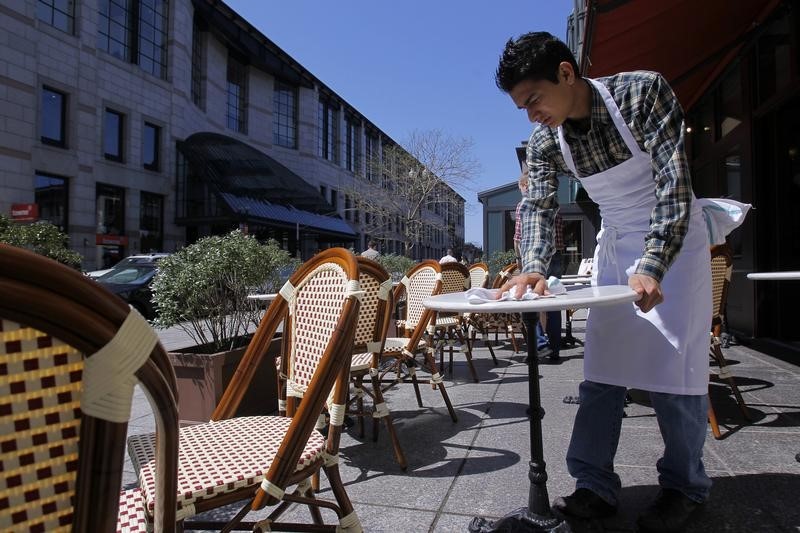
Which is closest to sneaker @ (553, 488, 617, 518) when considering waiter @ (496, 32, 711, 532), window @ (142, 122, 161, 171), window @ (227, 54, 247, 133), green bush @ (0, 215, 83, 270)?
waiter @ (496, 32, 711, 532)

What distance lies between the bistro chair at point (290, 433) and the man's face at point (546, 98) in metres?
0.85

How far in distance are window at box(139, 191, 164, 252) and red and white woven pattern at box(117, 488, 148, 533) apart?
2650 centimetres

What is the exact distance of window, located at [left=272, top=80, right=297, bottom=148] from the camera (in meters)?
39.4

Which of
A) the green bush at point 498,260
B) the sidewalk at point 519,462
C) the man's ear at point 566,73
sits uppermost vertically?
the man's ear at point 566,73

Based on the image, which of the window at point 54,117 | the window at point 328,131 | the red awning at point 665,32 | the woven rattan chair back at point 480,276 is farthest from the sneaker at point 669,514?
the window at point 328,131

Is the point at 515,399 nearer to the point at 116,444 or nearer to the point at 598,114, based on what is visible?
the point at 598,114

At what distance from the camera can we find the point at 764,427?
10.2 feet

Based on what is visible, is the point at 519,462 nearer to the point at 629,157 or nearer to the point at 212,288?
the point at 629,157

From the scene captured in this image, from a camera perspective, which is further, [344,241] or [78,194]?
[344,241]

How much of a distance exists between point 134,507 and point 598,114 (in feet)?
6.39

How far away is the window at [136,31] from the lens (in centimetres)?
2303

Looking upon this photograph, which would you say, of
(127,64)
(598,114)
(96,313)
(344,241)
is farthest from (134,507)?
(344,241)

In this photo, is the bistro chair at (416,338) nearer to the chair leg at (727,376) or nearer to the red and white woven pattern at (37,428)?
the chair leg at (727,376)

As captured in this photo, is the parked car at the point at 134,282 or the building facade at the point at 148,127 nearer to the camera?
the parked car at the point at 134,282
